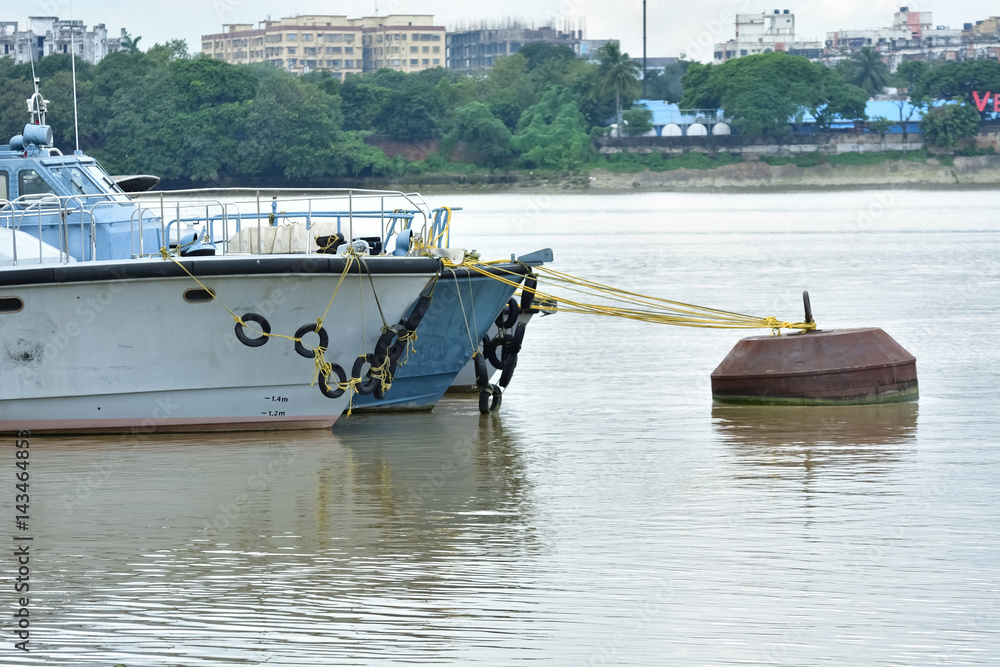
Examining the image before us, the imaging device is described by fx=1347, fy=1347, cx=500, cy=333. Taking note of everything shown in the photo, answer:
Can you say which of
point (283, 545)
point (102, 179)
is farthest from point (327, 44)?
point (283, 545)

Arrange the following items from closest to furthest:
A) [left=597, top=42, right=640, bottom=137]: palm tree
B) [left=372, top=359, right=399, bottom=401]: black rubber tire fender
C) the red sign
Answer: [left=372, top=359, right=399, bottom=401]: black rubber tire fender, the red sign, [left=597, top=42, right=640, bottom=137]: palm tree

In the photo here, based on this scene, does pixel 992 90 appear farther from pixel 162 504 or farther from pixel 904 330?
pixel 162 504

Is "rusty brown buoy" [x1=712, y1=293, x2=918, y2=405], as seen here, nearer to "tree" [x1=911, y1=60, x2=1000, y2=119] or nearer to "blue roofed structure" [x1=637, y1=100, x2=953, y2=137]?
"blue roofed structure" [x1=637, y1=100, x2=953, y2=137]

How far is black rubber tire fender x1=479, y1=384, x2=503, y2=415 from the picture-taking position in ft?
44.7

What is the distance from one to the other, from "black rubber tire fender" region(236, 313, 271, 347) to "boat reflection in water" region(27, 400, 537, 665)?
0.92 meters

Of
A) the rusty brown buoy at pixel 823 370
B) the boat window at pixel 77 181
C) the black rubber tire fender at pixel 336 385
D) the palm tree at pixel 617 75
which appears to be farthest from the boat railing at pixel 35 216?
the palm tree at pixel 617 75

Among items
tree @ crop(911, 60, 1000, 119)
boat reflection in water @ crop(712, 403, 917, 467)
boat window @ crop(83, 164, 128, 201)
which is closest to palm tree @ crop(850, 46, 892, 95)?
tree @ crop(911, 60, 1000, 119)

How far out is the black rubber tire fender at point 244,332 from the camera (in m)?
11.4

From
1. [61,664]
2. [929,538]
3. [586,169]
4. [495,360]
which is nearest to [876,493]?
[929,538]

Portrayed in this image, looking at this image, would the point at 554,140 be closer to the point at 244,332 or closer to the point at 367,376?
the point at 367,376

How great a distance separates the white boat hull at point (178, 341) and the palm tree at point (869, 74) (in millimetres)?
143940

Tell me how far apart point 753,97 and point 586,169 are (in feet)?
59.7

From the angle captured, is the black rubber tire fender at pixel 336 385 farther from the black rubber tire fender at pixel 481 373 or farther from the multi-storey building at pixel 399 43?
the multi-storey building at pixel 399 43

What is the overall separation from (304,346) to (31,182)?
3453mm
